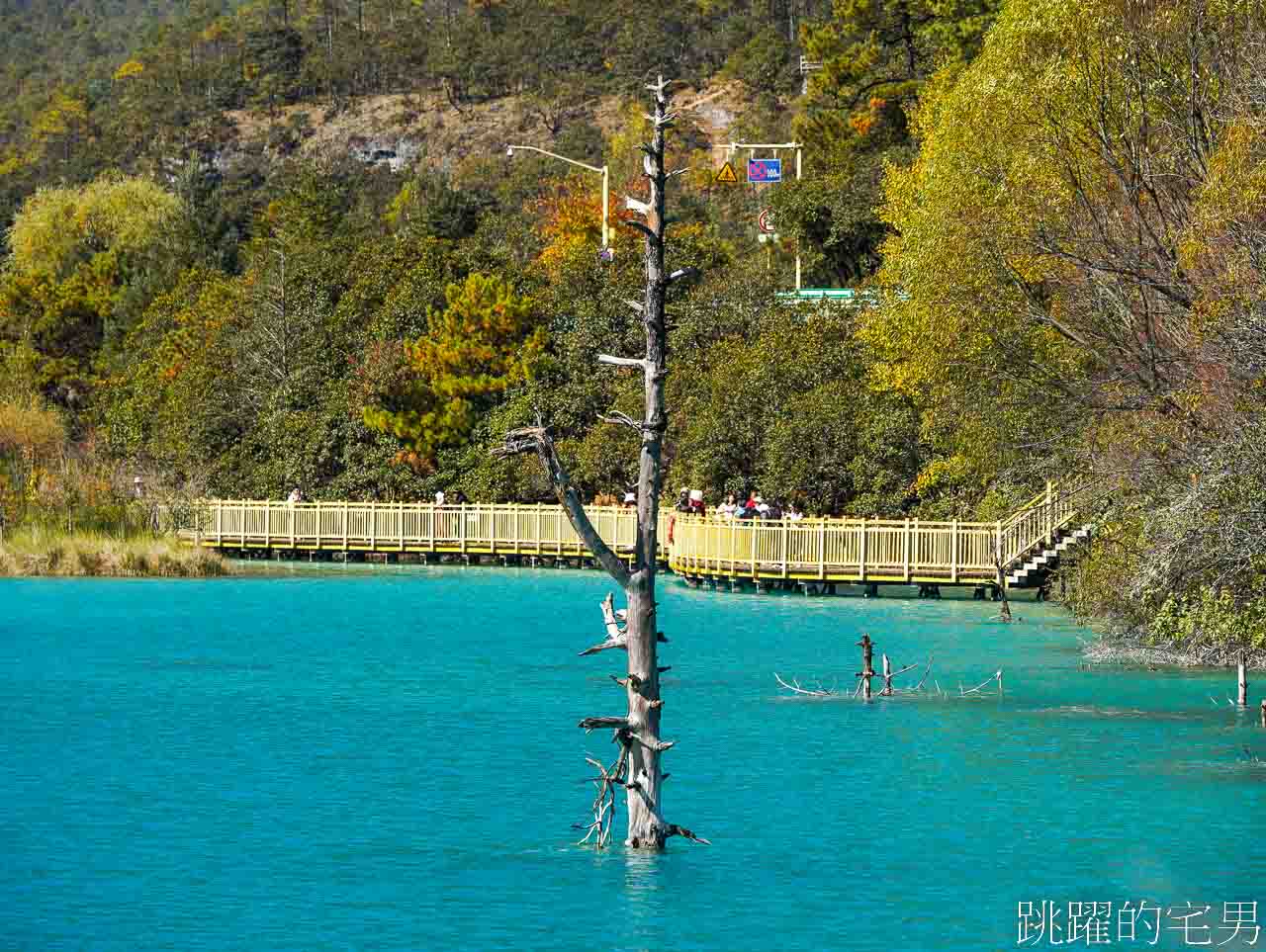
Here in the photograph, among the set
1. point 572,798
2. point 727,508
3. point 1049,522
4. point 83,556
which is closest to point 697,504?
point 727,508

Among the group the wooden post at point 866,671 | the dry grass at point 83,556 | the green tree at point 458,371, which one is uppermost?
the green tree at point 458,371

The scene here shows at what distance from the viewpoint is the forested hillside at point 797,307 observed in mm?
32656

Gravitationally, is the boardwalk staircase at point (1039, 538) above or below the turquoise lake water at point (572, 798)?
above

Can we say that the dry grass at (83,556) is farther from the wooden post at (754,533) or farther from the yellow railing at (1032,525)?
the yellow railing at (1032,525)

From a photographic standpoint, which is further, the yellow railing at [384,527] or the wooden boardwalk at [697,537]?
the yellow railing at [384,527]

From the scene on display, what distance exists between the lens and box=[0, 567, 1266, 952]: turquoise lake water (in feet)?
56.0

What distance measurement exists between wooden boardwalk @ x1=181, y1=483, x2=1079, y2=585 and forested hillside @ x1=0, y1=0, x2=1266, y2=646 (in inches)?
64.6

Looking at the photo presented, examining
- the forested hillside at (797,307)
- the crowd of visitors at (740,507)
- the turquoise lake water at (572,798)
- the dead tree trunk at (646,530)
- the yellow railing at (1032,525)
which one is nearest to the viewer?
the dead tree trunk at (646,530)

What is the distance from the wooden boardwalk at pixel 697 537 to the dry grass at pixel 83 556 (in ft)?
8.52

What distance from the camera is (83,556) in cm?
5569

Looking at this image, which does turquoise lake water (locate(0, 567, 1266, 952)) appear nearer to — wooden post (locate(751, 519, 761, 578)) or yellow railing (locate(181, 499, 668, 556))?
wooden post (locate(751, 519, 761, 578))

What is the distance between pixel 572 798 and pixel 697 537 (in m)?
31.1

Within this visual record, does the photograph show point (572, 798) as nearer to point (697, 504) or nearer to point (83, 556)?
point (697, 504)

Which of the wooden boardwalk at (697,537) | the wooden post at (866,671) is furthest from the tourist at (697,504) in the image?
the wooden post at (866,671)
